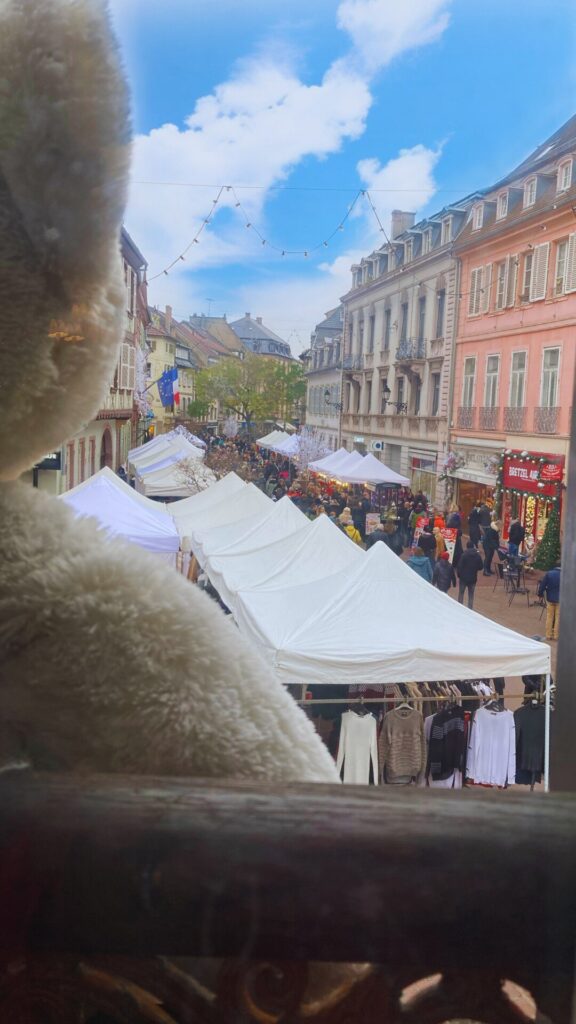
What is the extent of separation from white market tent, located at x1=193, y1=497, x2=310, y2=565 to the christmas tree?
5.82 feet

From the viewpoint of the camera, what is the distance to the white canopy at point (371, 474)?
957 centimetres

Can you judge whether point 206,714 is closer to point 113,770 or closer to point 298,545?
point 113,770

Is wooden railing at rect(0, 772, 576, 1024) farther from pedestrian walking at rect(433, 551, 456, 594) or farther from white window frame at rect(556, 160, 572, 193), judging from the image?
white window frame at rect(556, 160, 572, 193)

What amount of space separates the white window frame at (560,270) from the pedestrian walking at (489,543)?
7.22ft

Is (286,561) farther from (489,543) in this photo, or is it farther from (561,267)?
(561,267)

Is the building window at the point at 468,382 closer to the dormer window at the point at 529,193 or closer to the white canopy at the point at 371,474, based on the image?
the dormer window at the point at 529,193

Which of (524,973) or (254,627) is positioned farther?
(254,627)

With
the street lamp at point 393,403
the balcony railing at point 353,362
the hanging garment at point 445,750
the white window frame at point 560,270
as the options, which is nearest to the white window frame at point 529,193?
the white window frame at point 560,270

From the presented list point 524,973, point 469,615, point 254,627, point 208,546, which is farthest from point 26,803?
point 208,546

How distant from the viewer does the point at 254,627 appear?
3246 mm

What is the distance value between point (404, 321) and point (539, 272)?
1924 mm

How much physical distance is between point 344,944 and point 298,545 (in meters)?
4.12

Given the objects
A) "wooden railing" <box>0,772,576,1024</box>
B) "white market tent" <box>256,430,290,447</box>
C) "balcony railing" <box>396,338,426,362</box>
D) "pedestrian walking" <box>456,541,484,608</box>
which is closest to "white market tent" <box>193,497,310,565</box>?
"pedestrian walking" <box>456,541,484,608</box>

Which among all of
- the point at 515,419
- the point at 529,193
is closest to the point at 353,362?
the point at 529,193
